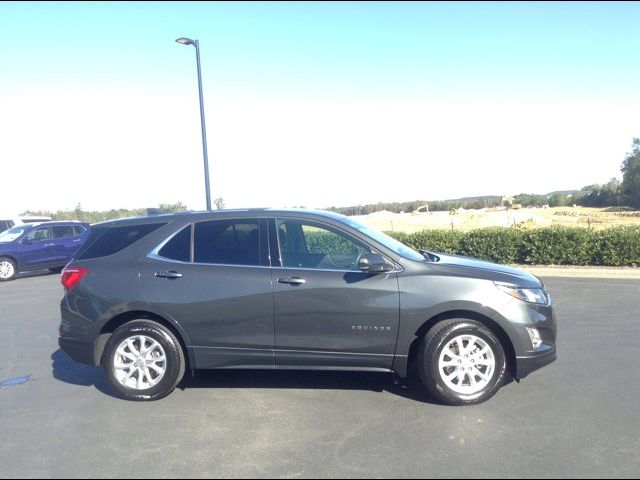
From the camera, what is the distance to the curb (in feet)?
41.4

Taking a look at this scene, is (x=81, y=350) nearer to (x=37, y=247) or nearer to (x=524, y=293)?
(x=524, y=293)

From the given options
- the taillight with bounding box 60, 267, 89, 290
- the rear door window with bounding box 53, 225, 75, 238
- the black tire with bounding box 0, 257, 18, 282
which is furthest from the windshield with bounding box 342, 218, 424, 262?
the rear door window with bounding box 53, 225, 75, 238

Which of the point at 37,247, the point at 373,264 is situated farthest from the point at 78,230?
the point at 373,264

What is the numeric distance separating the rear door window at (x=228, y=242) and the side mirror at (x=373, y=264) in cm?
100

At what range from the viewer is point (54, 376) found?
19.9ft

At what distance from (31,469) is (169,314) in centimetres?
170

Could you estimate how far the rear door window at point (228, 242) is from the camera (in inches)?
208

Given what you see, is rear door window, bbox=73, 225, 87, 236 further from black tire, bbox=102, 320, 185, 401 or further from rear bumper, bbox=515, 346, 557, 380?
rear bumper, bbox=515, 346, 557, 380

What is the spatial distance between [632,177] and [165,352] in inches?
2511

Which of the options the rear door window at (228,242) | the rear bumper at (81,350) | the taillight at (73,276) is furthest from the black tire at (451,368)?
the taillight at (73,276)

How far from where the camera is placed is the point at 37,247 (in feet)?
53.2

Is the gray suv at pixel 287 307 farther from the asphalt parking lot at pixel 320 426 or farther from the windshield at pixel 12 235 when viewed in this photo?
the windshield at pixel 12 235

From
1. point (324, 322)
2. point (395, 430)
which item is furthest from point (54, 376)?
point (395, 430)

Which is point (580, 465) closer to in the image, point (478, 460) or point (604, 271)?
point (478, 460)
